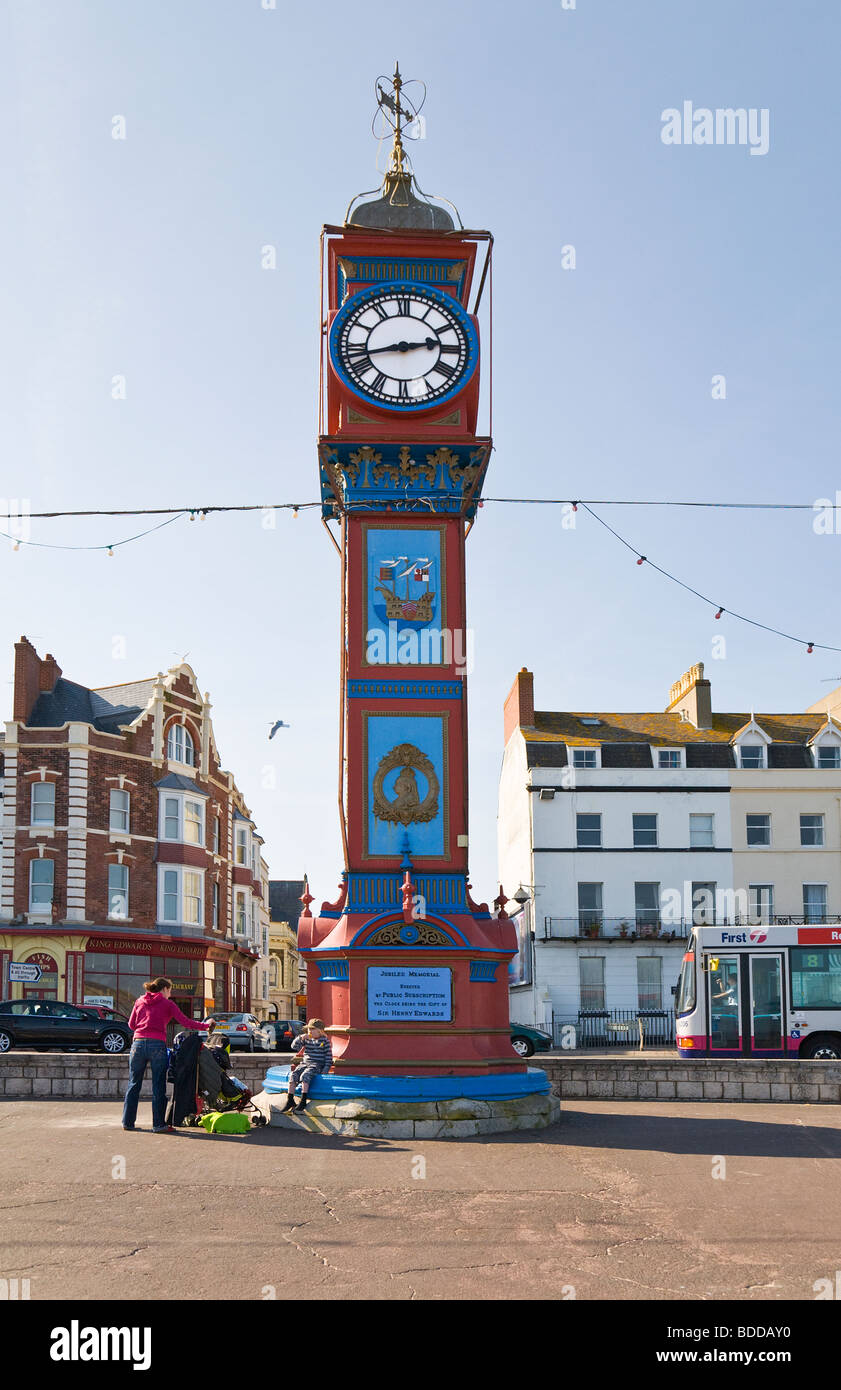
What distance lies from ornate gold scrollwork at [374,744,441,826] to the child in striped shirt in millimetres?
2972

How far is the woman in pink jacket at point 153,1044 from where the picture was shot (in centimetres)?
1519

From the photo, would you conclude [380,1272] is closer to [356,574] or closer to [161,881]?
[356,574]

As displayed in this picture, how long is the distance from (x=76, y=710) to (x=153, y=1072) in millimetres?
34269

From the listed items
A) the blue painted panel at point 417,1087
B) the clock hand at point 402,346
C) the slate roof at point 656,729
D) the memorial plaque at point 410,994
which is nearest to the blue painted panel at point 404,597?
the clock hand at point 402,346

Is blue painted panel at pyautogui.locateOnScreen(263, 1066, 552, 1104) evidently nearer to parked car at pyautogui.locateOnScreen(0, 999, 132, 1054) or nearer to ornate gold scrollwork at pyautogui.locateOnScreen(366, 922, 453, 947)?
ornate gold scrollwork at pyautogui.locateOnScreen(366, 922, 453, 947)

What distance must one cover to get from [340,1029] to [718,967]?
50.0 feet

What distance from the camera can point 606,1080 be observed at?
20688mm

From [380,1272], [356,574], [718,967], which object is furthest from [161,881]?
[380,1272]

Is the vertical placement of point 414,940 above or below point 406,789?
below

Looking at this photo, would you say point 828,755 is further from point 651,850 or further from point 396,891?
point 396,891

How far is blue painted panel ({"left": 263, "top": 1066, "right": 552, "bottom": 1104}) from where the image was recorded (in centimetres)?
1598

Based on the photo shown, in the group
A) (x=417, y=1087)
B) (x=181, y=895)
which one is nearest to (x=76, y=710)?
(x=181, y=895)

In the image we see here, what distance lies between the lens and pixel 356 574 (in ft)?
60.4

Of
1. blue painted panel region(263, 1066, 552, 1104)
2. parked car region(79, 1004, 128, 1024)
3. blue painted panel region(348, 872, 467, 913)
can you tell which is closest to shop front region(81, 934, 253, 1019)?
parked car region(79, 1004, 128, 1024)
